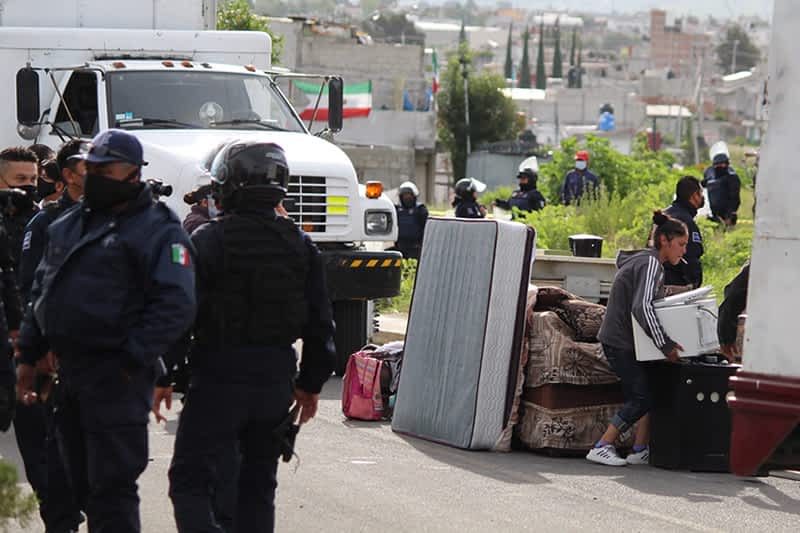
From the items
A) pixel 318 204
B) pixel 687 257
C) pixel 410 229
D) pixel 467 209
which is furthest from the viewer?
pixel 410 229

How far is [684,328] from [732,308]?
1099mm

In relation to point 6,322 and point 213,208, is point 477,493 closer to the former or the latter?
point 213,208

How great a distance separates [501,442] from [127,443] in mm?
4925

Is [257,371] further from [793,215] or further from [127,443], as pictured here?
[793,215]

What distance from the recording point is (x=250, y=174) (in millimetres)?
6316

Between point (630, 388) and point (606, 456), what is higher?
point (630, 388)

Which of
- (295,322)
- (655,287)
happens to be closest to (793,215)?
(295,322)

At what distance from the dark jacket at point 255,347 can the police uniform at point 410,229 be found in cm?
1342

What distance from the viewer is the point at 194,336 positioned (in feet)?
20.6

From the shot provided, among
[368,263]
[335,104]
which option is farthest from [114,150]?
[335,104]

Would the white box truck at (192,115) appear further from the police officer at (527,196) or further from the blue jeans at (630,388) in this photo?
the police officer at (527,196)

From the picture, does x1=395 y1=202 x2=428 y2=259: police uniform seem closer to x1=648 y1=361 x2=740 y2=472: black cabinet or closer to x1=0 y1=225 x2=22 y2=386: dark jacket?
x1=648 y1=361 x2=740 y2=472: black cabinet

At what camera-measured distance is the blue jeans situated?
10023mm

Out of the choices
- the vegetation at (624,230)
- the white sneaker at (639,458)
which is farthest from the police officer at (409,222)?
the white sneaker at (639,458)
